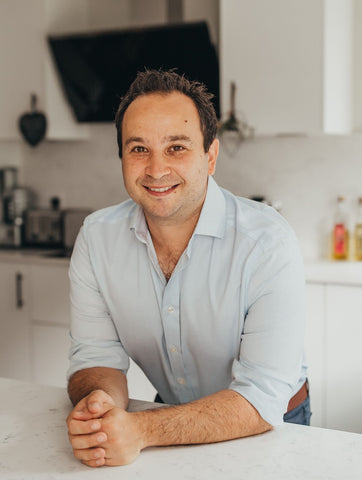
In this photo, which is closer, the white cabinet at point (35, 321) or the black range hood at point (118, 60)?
the black range hood at point (118, 60)

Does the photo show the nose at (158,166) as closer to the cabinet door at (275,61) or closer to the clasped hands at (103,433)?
the clasped hands at (103,433)

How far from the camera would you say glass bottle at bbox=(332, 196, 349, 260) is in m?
2.98

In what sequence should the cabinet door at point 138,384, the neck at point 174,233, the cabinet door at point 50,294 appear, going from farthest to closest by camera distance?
1. the cabinet door at point 50,294
2. the cabinet door at point 138,384
3. the neck at point 174,233

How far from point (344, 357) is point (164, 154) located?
1.55 meters

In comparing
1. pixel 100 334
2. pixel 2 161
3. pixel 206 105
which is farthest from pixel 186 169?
pixel 2 161

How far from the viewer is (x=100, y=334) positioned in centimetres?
147

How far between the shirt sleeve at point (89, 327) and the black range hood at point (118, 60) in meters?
1.60

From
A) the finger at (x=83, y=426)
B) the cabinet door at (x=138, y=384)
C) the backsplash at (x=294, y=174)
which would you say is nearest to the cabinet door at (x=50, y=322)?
the cabinet door at (x=138, y=384)

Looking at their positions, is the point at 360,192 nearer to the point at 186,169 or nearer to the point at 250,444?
the point at 186,169

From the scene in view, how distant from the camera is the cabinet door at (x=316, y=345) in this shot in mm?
2588

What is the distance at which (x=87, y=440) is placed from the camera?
1.03 m

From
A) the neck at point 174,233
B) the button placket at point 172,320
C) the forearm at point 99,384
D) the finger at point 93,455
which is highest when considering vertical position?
the neck at point 174,233

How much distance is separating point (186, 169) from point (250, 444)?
0.62m

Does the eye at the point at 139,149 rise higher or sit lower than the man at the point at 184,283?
higher
